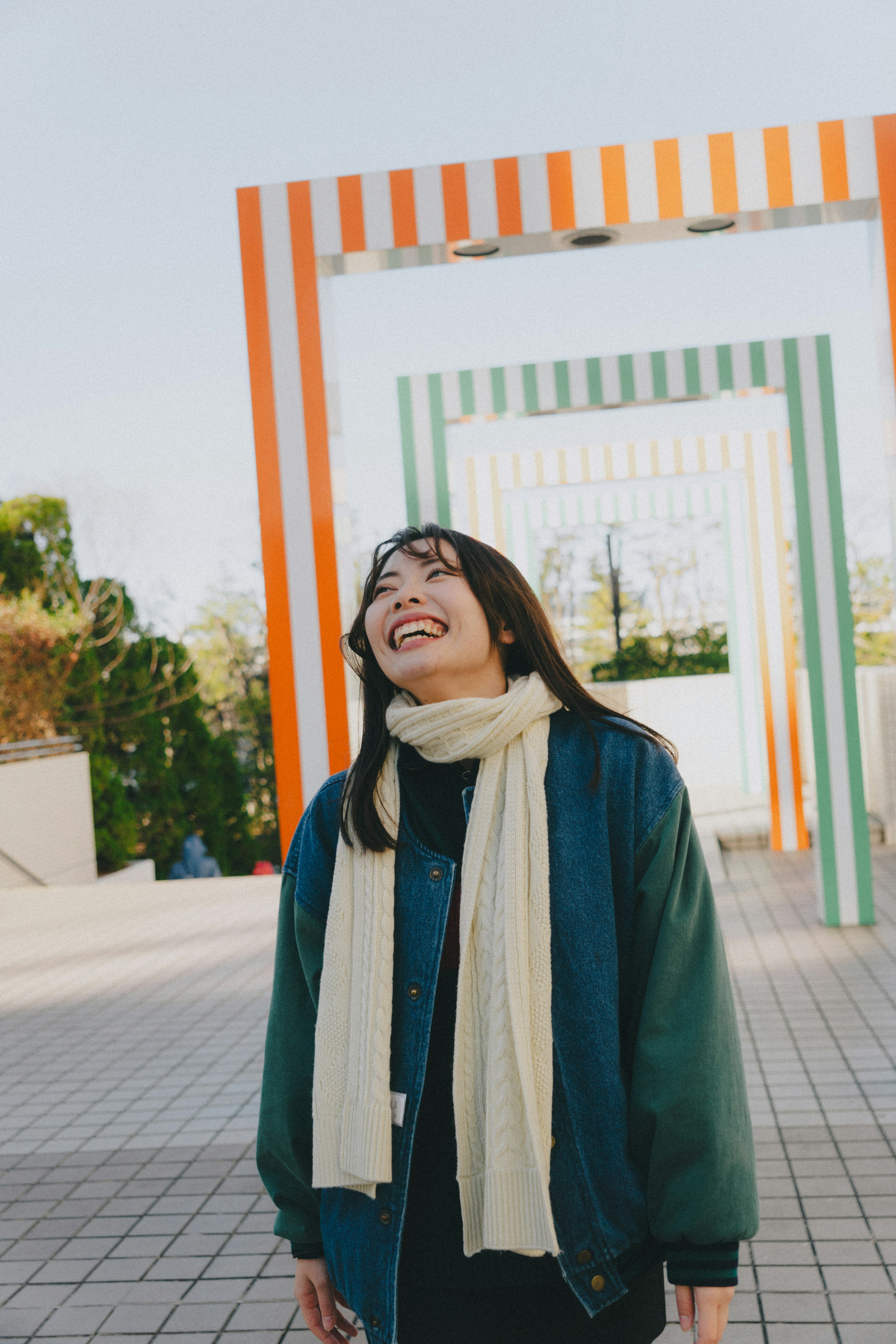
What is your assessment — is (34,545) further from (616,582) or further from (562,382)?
(562,382)

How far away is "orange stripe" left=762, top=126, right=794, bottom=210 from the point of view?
4129mm

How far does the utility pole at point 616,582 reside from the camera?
1540cm

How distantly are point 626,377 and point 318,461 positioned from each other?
3.61 metres

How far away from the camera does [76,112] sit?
30.4 m

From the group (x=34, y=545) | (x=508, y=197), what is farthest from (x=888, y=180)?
(x=34, y=545)

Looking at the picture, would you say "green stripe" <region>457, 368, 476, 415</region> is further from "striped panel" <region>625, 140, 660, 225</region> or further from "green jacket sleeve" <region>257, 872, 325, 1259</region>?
"green jacket sleeve" <region>257, 872, 325, 1259</region>

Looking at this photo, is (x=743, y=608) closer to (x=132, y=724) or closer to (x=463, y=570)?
(x=132, y=724)

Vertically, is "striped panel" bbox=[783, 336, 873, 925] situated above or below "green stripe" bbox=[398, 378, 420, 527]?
below

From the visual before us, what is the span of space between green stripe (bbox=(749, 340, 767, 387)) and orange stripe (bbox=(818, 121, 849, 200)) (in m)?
3.05

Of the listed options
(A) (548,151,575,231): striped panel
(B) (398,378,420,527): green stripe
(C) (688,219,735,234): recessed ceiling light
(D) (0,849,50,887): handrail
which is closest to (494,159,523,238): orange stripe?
(A) (548,151,575,231): striped panel

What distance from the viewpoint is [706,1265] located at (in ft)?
4.52

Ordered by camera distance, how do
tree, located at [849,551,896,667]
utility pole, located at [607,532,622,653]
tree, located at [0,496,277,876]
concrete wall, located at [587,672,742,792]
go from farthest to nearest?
tree, located at [849,551,896,667] < utility pole, located at [607,532,622,653] < concrete wall, located at [587,672,742,792] < tree, located at [0,496,277,876]

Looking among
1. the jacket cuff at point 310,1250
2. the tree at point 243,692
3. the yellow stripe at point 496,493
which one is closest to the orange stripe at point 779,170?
the jacket cuff at point 310,1250

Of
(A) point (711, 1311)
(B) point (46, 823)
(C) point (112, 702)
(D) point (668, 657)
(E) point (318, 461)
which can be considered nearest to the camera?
(A) point (711, 1311)
